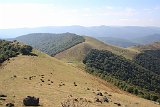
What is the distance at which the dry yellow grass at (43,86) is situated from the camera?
4899 cm

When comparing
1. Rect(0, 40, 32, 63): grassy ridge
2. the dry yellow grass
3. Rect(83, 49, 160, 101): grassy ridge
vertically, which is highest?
Rect(0, 40, 32, 63): grassy ridge

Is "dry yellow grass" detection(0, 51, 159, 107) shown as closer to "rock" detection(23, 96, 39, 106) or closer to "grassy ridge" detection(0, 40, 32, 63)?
"rock" detection(23, 96, 39, 106)

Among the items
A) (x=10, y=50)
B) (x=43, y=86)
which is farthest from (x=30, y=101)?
(x=10, y=50)

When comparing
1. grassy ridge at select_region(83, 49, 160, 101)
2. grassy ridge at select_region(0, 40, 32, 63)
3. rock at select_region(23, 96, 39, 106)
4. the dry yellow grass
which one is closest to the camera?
rock at select_region(23, 96, 39, 106)

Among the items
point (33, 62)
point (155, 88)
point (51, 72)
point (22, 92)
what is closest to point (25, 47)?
point (33, 62)

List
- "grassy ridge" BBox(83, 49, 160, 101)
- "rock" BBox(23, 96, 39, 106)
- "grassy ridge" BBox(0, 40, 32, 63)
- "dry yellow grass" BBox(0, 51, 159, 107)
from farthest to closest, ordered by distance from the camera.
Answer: "grassy ridge" BBox(83, 49, 160, 101) < "grassy ridge" BBox(0, 40, 32, 63) < "dry yellow grass" BBox(0, 51, 159, 107) < "rock" BBox(23, 96, 39, 106)

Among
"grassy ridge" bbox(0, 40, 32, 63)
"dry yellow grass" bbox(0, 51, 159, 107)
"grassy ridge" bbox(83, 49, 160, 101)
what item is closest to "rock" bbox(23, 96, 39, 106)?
"dry yellow grass" bbox(0, 51, 159, 107)

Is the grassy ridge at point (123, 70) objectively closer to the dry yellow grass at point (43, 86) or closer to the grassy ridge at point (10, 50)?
the grassy ridge at point (10, 50)

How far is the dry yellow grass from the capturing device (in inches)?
1929

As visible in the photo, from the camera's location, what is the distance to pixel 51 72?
79.4 meters

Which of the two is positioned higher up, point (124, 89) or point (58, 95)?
point (58, 95)

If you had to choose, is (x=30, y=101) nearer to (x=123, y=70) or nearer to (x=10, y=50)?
(x=10, y=50)

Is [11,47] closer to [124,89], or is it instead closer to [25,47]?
[25,47]

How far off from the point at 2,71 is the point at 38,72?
8.58m
